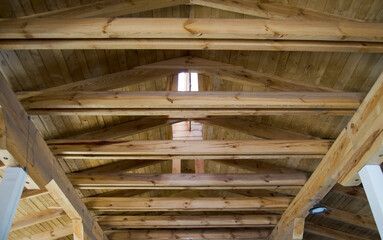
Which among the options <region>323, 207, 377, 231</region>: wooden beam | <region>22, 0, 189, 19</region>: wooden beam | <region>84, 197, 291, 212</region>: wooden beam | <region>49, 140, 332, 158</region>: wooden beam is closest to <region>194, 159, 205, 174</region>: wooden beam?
<region>84, 197, 291, 212</region>: wooden beam

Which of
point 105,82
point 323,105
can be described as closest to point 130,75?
point 105,82

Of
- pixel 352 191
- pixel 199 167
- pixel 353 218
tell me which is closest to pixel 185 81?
pixel 199 167

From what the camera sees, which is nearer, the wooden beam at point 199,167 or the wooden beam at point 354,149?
the wooden beam at point 354,149

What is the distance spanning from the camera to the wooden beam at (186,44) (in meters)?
2.18

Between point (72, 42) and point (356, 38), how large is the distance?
189 cm

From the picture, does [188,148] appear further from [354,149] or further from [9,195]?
[9,195]

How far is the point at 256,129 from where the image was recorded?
3.92 meters

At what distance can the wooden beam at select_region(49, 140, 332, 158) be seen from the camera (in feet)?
11.1

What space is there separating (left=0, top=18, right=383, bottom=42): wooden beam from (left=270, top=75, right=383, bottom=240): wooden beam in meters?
0.70

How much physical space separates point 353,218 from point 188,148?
3.16 metres

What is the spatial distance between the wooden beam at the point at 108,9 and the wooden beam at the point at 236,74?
77 centimetres

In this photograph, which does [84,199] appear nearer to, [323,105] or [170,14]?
[170,14]

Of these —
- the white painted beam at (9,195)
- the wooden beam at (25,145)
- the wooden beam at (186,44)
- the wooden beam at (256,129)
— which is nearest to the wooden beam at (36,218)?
the wooden beam at (25,145)

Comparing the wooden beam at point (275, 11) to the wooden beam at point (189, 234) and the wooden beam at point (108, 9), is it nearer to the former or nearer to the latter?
the wooden beam at point (108, 9)
